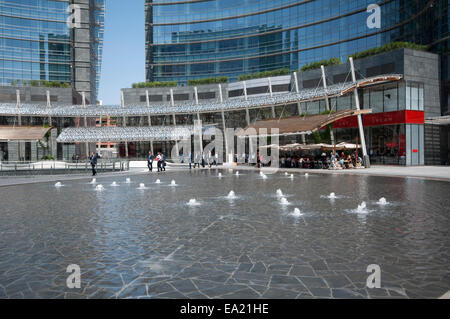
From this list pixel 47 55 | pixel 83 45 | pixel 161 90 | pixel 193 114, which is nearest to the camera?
pixel 193 114

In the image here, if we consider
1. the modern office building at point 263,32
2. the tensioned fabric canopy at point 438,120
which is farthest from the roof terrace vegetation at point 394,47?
the tensioned fabric canopy at point 438,120

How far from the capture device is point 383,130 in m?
40.9

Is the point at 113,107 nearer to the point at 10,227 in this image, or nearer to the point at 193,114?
the point at 193,114

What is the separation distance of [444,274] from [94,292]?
193 inches

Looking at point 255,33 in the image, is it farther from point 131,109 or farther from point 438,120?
point 438,120

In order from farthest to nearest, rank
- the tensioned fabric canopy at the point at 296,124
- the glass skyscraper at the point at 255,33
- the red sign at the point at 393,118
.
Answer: the glass skyscraper at the point at 255,33
the red sign at the point at 393,118
the tensioned fabric canopy at the point at 296,124

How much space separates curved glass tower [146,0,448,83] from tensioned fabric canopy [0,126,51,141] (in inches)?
1128

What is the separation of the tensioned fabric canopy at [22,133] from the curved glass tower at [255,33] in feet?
94.0

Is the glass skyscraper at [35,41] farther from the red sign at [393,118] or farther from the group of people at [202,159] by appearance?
the red sign at [393,118]

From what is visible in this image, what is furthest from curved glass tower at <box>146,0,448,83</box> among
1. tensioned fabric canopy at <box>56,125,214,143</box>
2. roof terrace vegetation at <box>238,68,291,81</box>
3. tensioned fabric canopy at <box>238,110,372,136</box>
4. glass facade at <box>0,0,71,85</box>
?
tensioned fabric canopy at <box>238,110,372,136</box>

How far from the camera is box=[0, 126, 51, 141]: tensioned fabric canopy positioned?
→ 55.1 metres

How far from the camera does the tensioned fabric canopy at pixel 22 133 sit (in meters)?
55.1

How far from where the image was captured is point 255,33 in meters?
72.9

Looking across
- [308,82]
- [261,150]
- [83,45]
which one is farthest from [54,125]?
[308,82]
